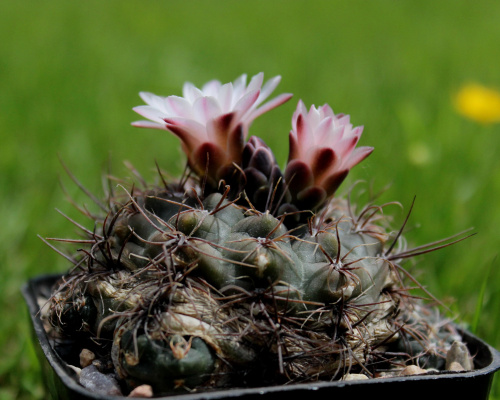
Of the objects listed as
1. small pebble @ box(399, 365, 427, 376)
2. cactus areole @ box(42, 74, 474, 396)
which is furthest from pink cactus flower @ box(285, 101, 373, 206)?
small pebble @ box(399, 365, 427, 376)

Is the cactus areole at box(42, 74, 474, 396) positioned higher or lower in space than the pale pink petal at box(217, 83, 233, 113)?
lower

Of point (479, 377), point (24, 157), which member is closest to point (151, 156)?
point (24, 157)

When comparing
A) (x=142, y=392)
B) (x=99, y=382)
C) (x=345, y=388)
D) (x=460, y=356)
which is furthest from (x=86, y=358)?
(x=460, y=356)

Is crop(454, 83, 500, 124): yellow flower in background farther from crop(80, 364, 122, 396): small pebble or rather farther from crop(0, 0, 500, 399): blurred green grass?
crop(80, 364, 122, 396): small pebble

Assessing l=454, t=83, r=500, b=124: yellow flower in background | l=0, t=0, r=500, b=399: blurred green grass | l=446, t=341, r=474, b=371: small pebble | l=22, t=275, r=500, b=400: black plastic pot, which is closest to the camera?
l=22, t=275, r=500, b=400: black plastic pot

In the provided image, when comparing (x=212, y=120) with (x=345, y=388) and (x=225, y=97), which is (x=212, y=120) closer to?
(x=225, y=97)

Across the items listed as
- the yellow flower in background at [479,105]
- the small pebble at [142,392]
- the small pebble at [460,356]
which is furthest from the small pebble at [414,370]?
the yellow flower in background at [479,105]
